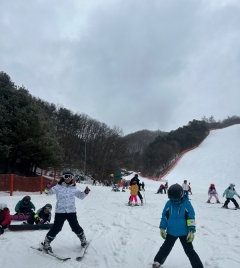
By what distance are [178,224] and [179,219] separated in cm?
8

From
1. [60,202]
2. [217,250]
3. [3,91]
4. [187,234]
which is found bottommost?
[217,250]

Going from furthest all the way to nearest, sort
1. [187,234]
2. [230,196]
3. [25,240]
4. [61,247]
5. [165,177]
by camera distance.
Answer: [165,177] < [230,196] < [25,240] < [61,247] < [187,234]

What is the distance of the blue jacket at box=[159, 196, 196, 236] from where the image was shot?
4.84 m

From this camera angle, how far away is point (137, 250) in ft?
20.7

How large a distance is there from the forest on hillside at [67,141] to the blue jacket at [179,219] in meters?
18.4

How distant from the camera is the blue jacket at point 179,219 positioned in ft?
15.9

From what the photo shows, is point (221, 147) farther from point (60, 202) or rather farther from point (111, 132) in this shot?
point (60, 202)

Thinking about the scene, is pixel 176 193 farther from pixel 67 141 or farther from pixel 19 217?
pixel 67 141

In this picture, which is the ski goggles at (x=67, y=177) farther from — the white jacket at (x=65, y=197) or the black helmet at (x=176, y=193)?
the black helmet at (x=176, y=193)

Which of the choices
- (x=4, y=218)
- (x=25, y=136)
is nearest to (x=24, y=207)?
(x=4, y=218)

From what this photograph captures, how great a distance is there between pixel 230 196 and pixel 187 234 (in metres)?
12.5

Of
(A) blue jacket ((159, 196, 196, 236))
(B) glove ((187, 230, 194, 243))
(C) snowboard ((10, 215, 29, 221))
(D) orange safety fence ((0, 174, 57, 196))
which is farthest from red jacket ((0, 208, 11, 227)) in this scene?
(D) orange safety fence ((0, 174, 57, 196))

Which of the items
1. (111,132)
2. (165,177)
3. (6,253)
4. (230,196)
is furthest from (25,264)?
(111,132)

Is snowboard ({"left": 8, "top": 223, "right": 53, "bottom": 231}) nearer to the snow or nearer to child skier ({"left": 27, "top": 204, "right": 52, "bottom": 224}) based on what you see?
the snow
